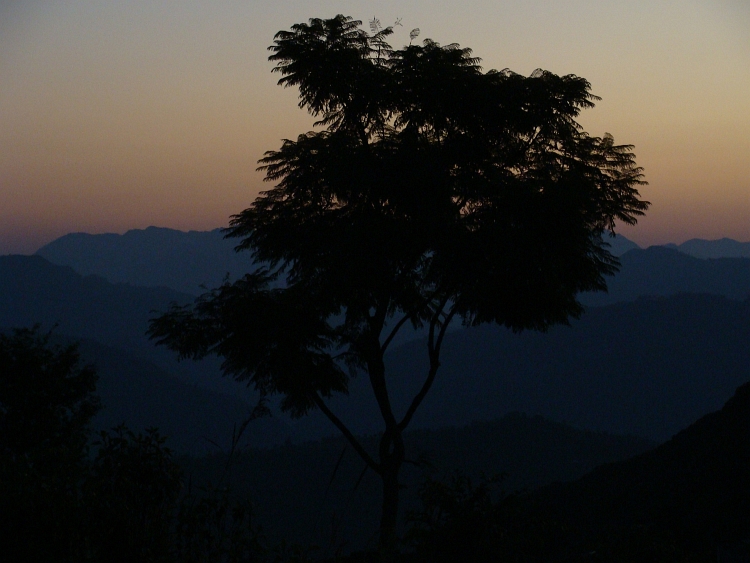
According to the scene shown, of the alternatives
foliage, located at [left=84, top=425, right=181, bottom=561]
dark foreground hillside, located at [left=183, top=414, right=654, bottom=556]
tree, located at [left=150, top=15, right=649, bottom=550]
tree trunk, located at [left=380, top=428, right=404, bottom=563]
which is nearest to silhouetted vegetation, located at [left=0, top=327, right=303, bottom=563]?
foliage, located at [left=84, top=425, right=181, bottom=561]

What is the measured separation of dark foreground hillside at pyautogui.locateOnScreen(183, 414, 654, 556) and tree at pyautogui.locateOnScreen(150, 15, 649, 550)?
7565 centimetres

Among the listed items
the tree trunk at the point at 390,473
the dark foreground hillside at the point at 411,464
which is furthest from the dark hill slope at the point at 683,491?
the dark foreground hillside at the point at 411,464

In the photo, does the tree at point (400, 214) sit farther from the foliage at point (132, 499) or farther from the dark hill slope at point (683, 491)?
the foliage at point (132, 499)

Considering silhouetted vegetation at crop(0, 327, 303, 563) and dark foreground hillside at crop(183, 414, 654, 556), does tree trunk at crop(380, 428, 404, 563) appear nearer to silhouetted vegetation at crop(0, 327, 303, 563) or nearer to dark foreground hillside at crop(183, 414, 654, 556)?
silhouetted vegetation at crop(0, 327, 303, 563)

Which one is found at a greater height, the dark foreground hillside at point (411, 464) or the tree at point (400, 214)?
the tree at point (400, 214)

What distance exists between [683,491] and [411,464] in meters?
88.2

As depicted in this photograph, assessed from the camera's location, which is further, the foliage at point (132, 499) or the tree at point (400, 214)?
the tree at point (400, 214)

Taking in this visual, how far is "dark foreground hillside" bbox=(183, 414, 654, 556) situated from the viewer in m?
95.6

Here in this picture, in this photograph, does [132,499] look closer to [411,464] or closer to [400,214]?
[400,214]

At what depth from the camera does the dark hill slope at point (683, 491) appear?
19.0 m

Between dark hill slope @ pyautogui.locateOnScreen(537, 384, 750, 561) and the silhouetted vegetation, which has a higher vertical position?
the silhouetted vegetation

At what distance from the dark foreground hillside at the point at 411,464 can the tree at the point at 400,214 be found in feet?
248

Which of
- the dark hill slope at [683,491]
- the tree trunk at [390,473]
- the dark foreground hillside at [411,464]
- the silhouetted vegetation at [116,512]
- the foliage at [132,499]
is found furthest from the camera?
the dark foreground hillside at [411,464]

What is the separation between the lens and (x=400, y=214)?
15.8 meters
